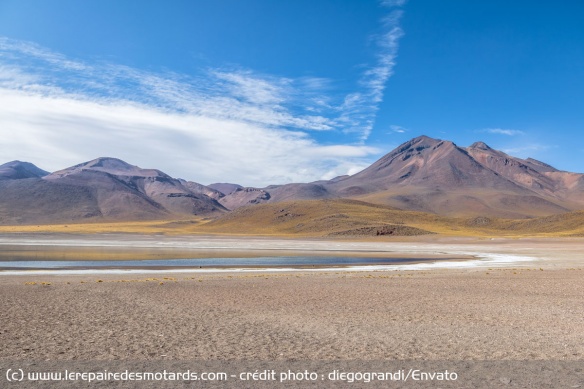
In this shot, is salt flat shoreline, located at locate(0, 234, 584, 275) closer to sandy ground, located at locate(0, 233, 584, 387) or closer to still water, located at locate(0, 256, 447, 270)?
still water, located at locate(0, 256, 447, 270)

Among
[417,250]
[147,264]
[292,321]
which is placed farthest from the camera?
[417,250]

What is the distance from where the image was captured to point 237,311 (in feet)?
50.8

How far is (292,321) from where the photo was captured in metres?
13.9

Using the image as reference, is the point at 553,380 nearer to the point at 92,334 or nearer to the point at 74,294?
the point at 92,334

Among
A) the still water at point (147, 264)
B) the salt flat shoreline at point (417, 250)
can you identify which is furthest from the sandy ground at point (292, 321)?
the salt flat shoreline at point (417, 250)

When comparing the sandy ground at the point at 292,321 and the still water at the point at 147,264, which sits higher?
the sandy ground at the point at 292,321

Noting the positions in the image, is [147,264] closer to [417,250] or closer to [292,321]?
[292,321]

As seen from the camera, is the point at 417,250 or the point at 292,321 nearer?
the point at 292,321

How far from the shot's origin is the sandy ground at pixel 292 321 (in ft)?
34.1

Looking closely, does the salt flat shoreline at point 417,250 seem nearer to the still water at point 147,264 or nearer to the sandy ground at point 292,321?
the still water at point 147,264

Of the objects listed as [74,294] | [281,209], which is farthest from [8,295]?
[281,209]

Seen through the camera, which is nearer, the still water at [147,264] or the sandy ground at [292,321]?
the sandy ground at [292,321]

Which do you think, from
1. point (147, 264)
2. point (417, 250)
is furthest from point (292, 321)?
point (417, 250)

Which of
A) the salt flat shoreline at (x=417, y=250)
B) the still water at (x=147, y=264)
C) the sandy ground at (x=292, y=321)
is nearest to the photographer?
the sandy ground at (x=292, y=321)
